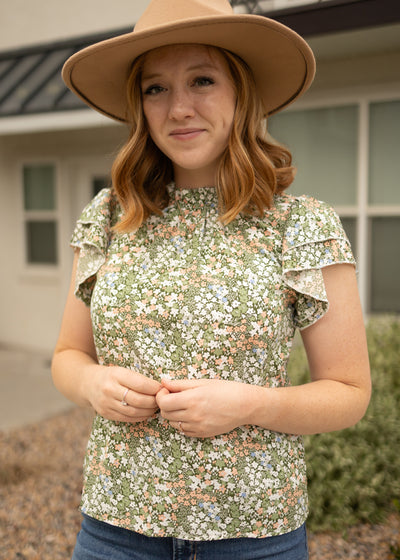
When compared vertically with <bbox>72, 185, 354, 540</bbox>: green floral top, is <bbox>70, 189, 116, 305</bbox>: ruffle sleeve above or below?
above

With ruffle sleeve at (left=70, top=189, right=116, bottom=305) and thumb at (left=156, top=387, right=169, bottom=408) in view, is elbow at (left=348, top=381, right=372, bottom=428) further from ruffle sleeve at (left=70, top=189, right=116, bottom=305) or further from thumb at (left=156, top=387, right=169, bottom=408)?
ruffle sleeve at (left=70, top=189, right=116, bottom=305)

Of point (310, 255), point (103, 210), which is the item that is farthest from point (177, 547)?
point (103, 210)

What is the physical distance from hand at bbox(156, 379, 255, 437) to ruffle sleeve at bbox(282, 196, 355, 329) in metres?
0.25

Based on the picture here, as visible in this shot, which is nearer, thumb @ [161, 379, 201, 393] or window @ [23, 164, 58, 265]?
thumb @ [161, 379, 201, 393]

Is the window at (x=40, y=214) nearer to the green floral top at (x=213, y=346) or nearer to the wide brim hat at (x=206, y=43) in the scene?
the wide brim hat at (x=206, y=43)

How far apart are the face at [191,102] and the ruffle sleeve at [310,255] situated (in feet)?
0.91

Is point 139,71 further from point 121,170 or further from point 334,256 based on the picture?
point 334,256

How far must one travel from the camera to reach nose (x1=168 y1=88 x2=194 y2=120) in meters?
1.39

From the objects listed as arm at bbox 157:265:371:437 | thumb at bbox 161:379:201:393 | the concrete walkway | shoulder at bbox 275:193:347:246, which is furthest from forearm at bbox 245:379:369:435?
the concrete walkway

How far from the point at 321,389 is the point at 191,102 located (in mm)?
751

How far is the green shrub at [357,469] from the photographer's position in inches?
118

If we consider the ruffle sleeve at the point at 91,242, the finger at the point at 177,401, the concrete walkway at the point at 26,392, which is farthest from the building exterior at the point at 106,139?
the finger at the point at 177,401

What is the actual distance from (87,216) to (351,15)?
2.63 m

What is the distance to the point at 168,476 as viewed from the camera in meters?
1.38
